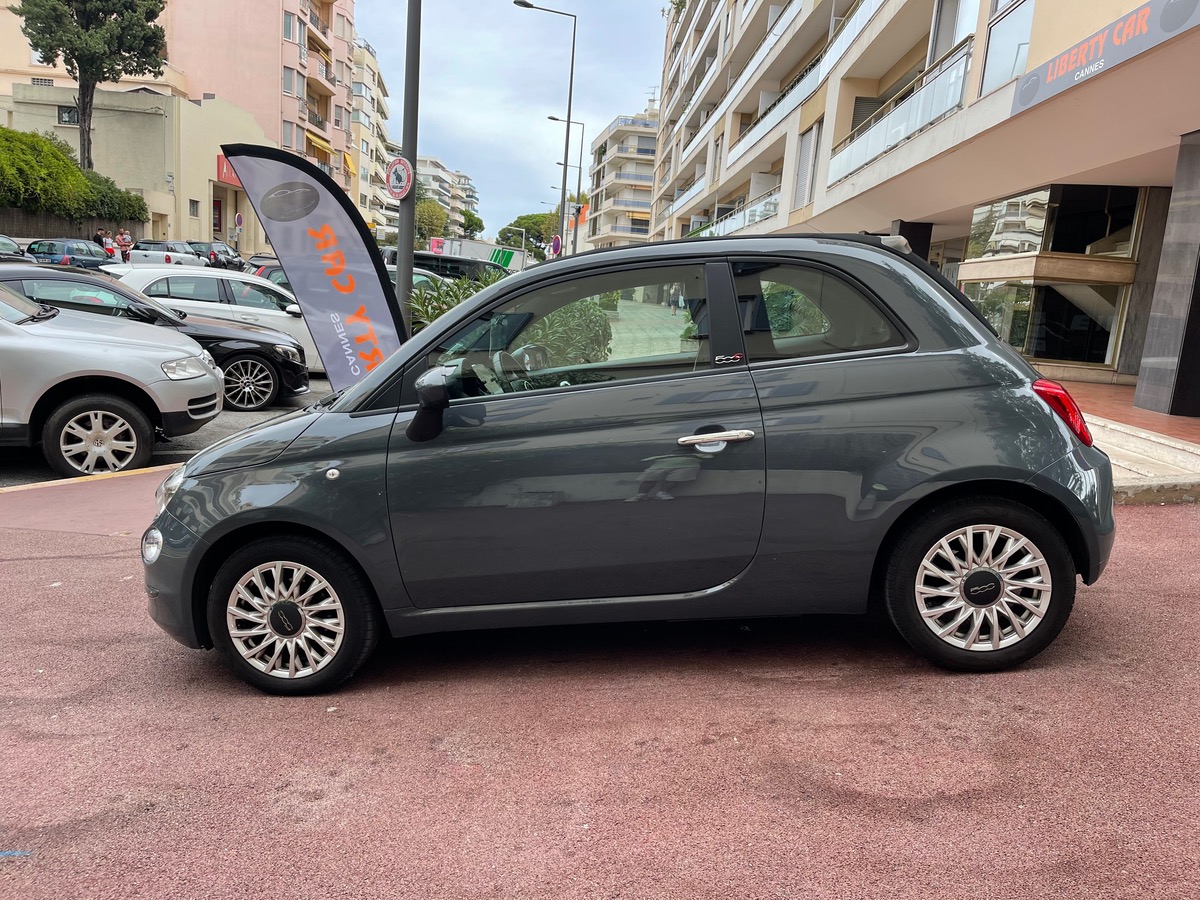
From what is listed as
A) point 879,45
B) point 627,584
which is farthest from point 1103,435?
point 879,45

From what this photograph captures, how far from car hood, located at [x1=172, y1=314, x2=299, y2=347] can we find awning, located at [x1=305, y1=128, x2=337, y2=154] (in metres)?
53.5

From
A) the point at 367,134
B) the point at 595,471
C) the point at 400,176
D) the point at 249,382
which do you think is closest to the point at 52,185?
the point at 249,382

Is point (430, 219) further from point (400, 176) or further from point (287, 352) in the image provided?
point (400, 176)

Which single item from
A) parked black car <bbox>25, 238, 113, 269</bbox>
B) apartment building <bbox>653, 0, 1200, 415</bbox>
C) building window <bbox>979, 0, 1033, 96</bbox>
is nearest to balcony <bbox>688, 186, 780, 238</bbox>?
apartment building <bbox>653, 0, 1200, 415</bbox>

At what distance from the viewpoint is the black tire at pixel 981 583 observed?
346 centimetres

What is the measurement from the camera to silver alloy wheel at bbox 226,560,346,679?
3.61m

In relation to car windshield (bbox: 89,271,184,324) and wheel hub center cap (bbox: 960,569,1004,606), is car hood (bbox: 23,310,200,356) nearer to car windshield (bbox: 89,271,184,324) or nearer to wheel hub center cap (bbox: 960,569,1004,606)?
car windshield (bbox: 89,271,184,324)

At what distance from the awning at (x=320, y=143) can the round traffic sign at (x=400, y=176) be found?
179ft

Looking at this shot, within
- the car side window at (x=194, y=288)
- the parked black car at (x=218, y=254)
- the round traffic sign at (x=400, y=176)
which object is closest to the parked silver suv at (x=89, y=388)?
the round traffic sign at (x=400, y=176)

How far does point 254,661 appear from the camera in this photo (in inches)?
145

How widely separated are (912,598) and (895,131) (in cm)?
1526

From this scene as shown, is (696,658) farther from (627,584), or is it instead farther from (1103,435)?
(1103,435)

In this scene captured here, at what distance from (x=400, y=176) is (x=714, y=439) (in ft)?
25.6

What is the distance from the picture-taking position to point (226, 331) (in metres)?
10.8
